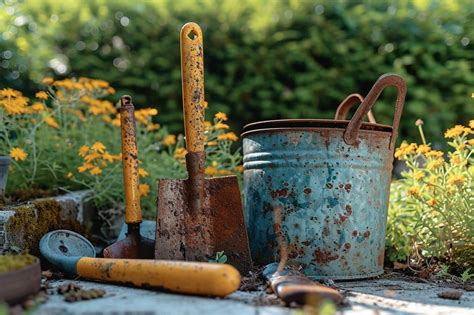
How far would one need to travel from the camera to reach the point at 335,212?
263cm

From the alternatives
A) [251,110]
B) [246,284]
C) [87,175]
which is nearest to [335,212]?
[246,284]

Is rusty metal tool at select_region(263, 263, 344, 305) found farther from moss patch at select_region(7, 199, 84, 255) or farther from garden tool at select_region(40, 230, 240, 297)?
moss patch at select_region(7, 199, 84, 255)

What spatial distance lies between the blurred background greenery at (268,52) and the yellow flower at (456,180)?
221 centimetres

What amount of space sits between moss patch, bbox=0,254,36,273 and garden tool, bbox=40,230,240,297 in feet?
0.99

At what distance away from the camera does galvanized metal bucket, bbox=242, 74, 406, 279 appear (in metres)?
2.63

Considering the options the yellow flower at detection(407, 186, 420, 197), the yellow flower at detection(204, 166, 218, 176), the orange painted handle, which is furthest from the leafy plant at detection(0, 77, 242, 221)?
the yellow flower at detection(407, 186, 420, 197)

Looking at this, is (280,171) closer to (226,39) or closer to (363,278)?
(363,278)

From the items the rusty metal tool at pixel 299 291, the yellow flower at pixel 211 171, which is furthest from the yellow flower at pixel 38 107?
the rusty metal tool at pixel 299 291

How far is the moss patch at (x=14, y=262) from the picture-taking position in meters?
1.87

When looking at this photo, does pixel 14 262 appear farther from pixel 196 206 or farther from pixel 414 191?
pixel 414 191

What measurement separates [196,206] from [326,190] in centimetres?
57

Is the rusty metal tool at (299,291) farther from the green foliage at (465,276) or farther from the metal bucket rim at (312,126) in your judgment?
the green foliage at (465,276)

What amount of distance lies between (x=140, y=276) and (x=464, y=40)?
403cm

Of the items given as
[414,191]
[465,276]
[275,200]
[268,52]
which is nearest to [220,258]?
[275,200]
